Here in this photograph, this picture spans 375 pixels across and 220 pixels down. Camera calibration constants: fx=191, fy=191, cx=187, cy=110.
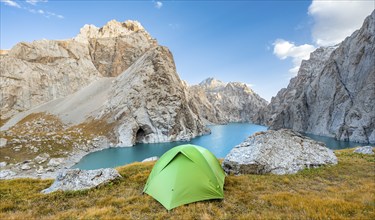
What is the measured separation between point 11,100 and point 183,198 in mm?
120424

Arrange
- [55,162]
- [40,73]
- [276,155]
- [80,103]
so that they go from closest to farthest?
[276,155] < [55,162] < [80,103] < [40,73]

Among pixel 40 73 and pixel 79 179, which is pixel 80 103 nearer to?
pixel 40 73

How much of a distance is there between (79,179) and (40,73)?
381ft

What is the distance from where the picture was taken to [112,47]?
133125 mm

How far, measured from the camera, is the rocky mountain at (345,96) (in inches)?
2923

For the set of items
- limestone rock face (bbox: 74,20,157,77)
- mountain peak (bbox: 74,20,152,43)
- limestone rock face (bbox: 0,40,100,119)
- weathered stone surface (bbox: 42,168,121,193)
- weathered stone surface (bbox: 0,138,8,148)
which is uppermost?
mountain peak (bbox: 74,20,152,43)

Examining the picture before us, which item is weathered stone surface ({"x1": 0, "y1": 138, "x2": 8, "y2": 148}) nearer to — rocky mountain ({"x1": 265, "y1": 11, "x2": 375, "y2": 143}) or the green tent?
the green tent

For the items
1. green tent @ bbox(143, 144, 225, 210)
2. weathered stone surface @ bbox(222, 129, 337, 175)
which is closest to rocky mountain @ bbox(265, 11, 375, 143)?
weathered stone surface @ bbox(222, 129, 337, 175)

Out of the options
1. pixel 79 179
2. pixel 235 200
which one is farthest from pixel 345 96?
pixel 79 179

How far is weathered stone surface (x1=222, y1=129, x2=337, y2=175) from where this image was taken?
14.7 meters

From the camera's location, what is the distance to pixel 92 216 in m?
7.92

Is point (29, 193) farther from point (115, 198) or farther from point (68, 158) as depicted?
point (68, 158)

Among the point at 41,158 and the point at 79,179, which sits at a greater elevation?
the point at 79,179

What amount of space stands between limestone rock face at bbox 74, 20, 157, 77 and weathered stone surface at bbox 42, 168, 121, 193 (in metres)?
124
